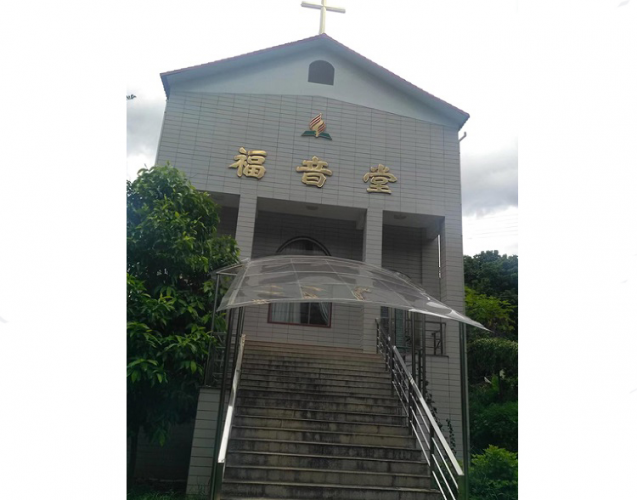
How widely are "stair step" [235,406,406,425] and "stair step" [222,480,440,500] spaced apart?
1275 mm

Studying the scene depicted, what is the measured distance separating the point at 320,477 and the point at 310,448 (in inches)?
18.1

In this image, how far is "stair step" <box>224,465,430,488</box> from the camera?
17.5ft

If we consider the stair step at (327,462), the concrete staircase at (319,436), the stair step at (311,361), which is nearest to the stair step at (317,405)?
the concrete staircase at (319,436)

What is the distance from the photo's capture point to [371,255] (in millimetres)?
9469

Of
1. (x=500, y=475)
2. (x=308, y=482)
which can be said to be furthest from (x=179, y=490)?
(x=500, y=475)

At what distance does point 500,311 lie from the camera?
15.6m

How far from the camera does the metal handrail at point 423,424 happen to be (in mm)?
5066

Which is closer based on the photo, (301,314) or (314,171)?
(314,171)

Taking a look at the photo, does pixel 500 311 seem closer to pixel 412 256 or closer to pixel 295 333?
pixel 412 256

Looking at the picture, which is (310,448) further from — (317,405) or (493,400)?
(493,400)

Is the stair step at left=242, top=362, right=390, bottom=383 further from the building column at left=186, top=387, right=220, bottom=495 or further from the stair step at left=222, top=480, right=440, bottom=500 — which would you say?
the stair step at left=222, top=480, right=440, bottom=500

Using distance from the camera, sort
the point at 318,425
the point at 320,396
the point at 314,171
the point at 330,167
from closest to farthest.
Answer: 1. the point at 318,425
2. the point at 320,396
3. the point at 314,171
4. the point at 330,167

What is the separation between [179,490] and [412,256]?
21.7 ft

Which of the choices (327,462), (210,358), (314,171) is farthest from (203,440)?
(314,171)
